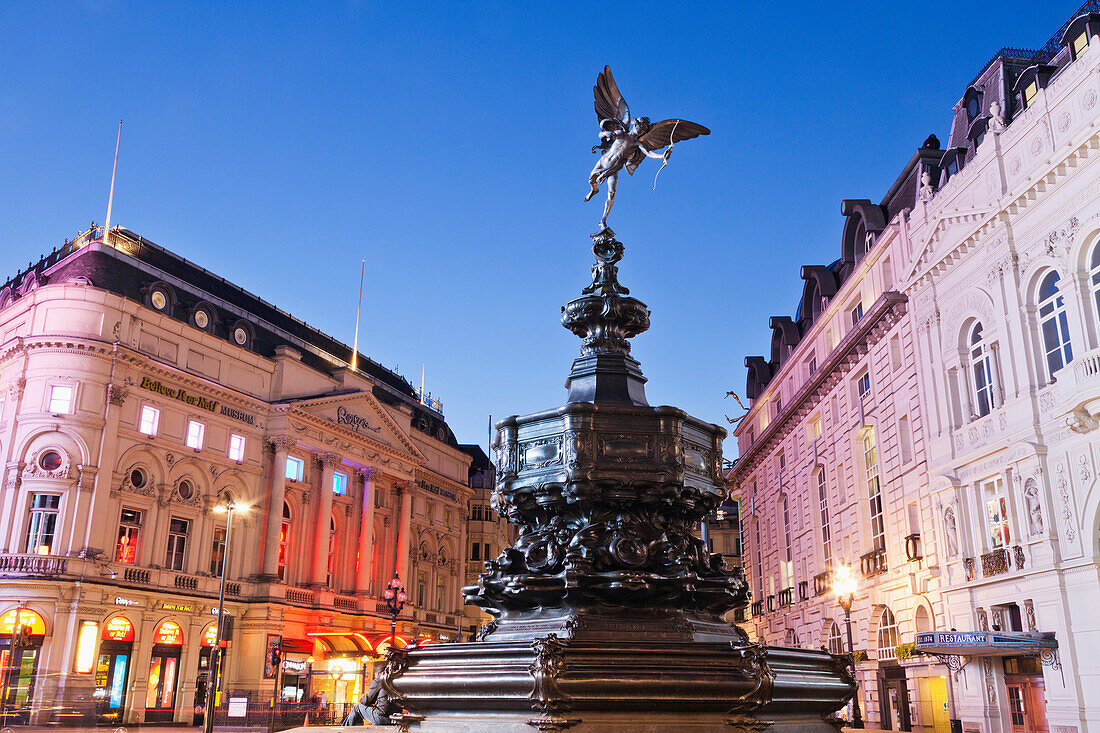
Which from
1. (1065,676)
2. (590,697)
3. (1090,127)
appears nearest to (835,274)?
(1090,127)

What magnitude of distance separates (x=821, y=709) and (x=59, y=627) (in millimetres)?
39040

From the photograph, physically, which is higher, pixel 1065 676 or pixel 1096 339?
pixel 1096 339

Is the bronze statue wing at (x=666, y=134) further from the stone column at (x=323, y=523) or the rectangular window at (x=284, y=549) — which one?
the stone column at (x=323, y=523)

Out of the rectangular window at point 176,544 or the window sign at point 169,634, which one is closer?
the window sign at point 169,634

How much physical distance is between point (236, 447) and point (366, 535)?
1207cm

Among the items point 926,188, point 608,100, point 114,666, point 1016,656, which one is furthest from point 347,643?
point 608,100

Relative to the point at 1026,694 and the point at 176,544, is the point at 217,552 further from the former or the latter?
the point at 1026,694

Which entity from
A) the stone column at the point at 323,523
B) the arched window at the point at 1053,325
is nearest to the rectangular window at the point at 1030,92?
the arched window at the point at 1053,325

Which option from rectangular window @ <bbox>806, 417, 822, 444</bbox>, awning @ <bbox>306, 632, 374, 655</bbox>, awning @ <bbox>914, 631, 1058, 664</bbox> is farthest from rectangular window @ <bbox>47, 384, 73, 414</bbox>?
awning @ <bbox>914, 631, 1058, 664</bbox>

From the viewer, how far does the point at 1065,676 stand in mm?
22297

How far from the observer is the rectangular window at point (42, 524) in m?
38.7

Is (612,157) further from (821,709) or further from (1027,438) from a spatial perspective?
(1027,438)

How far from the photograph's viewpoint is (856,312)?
40000 millimetres

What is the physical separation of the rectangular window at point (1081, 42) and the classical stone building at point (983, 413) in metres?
0.08
